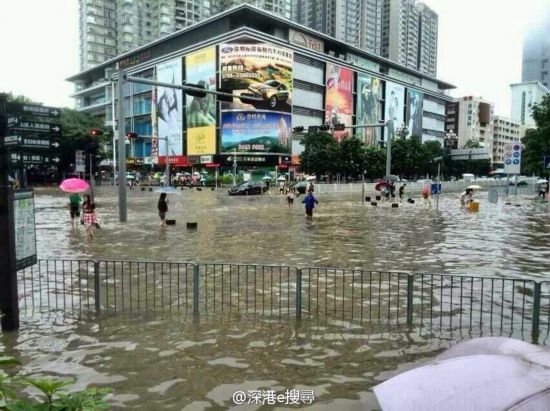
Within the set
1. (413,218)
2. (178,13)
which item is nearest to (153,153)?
(178,13)

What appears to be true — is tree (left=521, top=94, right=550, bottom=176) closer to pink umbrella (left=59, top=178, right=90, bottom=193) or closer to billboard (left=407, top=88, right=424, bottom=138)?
pink umbrella (left=59, top=178, right=90, bottom=193)

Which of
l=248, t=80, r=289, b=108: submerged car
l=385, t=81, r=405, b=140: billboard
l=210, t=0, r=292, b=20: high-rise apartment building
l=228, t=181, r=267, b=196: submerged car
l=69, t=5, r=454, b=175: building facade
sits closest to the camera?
l=228, t=181, r=267, b=196: submerged car

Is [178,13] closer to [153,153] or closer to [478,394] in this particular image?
[153,153]

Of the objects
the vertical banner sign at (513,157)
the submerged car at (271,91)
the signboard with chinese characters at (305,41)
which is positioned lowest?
the vertical banner sign at (513,157)

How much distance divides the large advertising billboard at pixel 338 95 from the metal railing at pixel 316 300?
8013cm

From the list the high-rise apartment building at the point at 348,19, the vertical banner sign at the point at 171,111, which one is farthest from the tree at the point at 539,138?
the high-rise apartment building at the point at 348,19

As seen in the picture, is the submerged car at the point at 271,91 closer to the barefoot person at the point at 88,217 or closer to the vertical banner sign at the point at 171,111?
the vertical banner sign at the point at 171,111

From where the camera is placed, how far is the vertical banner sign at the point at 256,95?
244ft

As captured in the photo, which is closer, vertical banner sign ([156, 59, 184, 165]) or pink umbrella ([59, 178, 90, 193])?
pink umbrella ([59, 178, 90, 193])

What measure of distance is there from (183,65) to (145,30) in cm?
4187

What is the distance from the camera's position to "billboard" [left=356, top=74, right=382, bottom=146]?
9619 centimetres

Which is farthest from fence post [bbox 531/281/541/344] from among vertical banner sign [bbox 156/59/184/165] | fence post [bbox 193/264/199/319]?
vertical banner sign [bbox 156/59/184/165]

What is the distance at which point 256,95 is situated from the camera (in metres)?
73.9

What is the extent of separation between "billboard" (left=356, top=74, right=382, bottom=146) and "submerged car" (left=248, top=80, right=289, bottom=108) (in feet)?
78.9
